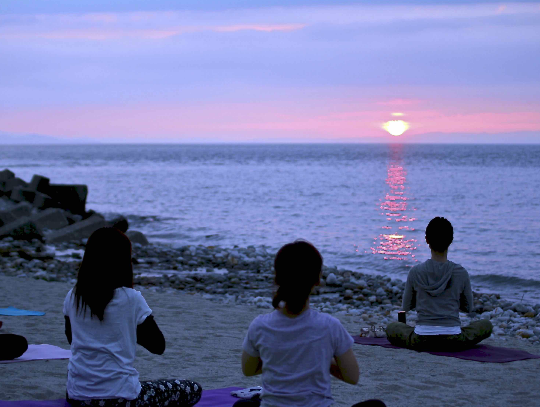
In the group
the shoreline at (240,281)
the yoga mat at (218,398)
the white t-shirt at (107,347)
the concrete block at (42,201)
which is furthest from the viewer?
the concrete block at (42,201)

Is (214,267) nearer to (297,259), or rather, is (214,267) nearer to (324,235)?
(324,235)

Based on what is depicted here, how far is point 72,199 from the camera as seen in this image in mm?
25891

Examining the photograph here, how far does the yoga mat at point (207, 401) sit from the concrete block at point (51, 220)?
15936 mm

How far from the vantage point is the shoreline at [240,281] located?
10.6m

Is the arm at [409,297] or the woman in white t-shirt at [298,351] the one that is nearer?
the woman in white t-shirt at [298,351]

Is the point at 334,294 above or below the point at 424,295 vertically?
below

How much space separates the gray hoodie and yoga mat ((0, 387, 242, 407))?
2224 mm

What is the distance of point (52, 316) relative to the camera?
28.2ft

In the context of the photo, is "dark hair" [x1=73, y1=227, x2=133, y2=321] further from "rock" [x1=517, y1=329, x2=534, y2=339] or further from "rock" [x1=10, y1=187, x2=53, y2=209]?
"rock" [x1=10, y1=187, x2=53, y2=209]

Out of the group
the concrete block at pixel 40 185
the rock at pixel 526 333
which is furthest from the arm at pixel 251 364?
the concrete block at pixel 40 185

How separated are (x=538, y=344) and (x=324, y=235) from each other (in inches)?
615

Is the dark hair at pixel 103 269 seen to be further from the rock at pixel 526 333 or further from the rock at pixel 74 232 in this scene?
the rock at pixel 74 232

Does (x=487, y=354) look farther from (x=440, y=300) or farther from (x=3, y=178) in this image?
(x=3, y=178)

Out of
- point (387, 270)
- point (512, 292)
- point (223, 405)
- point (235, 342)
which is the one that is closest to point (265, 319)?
point (223, 405)
